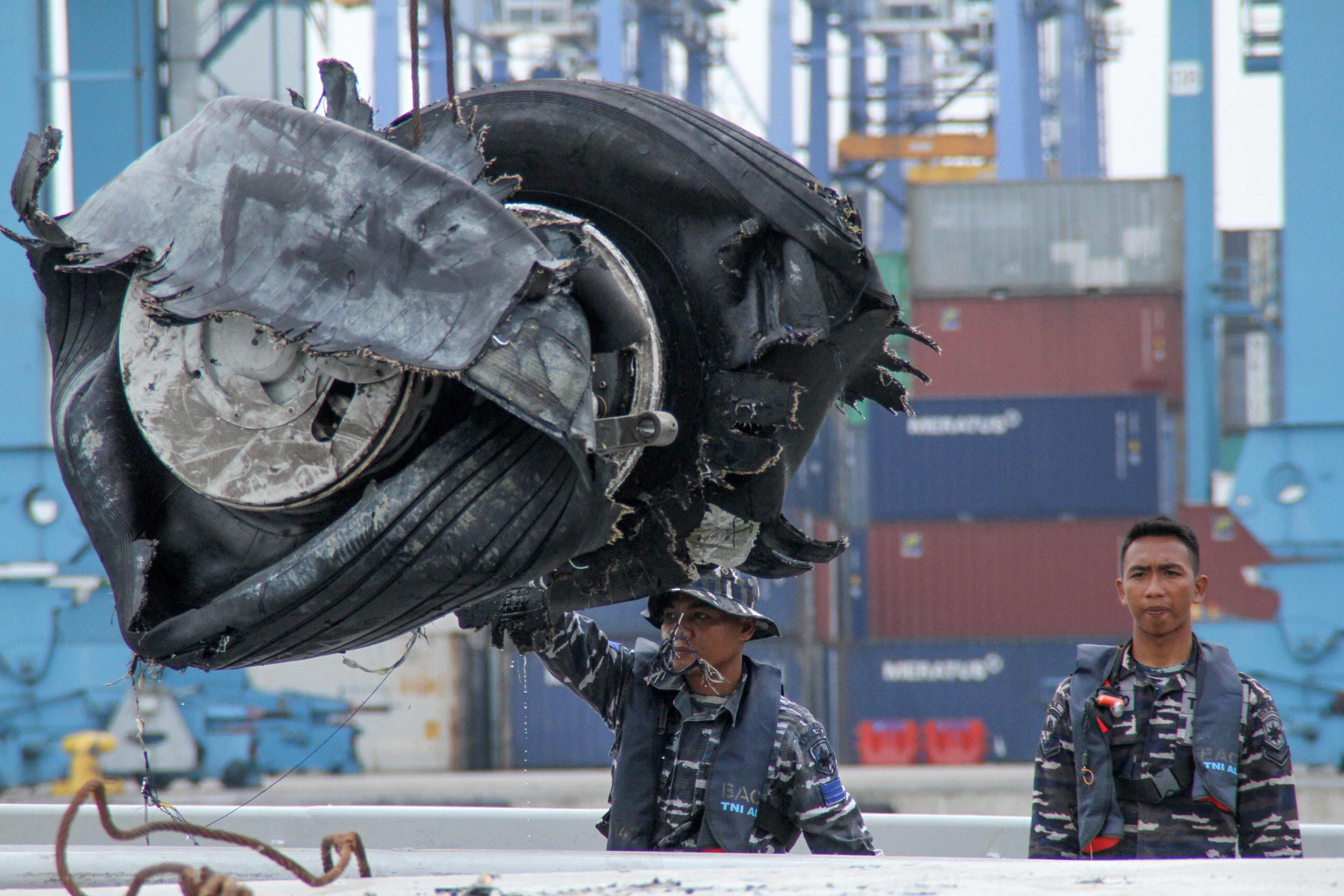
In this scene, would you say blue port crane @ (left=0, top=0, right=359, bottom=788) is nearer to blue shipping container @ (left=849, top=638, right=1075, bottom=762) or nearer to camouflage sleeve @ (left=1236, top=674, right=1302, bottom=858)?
blue shipping container @ (left=849, top=638, right=1075, bottom=762)

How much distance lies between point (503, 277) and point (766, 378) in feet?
1.71

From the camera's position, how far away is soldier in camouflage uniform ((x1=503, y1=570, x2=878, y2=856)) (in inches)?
125

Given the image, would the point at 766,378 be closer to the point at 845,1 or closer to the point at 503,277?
the point at 503,277

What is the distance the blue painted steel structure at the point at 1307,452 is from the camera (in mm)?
16156

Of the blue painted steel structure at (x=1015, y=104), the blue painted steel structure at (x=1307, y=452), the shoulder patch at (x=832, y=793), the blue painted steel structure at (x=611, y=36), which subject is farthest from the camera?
the blue painted steel structure at (x=1015, y=104)

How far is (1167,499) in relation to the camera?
1936 cm

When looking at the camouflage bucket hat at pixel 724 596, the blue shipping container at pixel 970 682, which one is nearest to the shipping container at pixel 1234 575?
the blue shipping container at pixel 970 682

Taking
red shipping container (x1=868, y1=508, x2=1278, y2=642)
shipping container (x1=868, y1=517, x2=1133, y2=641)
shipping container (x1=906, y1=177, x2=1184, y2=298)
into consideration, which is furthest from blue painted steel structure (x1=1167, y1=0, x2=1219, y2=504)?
shipping container (x1=868, y1=517, x2=1133, y2=641)

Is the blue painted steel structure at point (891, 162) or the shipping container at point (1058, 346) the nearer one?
the shipping container at point (1058, 346)

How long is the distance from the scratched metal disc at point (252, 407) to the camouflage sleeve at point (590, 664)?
1438 mm

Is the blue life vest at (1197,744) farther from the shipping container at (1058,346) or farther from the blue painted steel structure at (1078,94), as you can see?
the blue painted steel structure at (1078,94)

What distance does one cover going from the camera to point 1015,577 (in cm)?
1839

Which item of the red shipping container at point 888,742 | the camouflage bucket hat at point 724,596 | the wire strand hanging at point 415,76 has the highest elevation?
the wire strand hanging at point 415,76

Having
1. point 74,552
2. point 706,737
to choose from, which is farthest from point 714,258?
point 74,552
